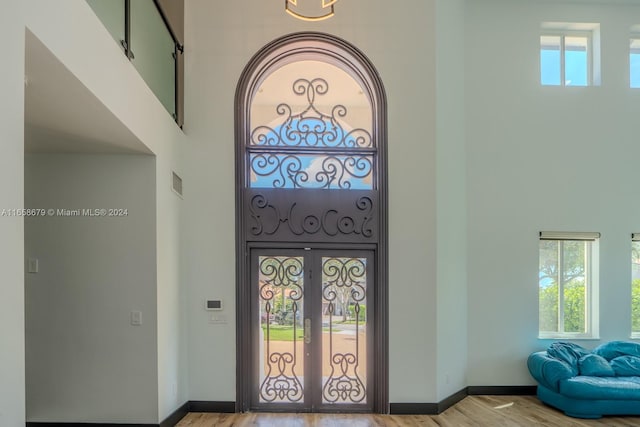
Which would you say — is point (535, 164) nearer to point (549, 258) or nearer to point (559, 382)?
point (549, 258)

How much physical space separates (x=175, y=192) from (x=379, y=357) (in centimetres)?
279

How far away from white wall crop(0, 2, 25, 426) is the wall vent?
8.98 feet

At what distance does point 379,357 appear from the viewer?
511cm

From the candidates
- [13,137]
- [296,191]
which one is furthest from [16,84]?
[296,191]

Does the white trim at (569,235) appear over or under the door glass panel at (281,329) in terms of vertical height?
over

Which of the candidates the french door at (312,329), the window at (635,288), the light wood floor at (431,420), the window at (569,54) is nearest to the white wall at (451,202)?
the light wood floor at (431,420)

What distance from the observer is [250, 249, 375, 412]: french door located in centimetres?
518

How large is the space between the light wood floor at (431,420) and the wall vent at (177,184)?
2.34 meters

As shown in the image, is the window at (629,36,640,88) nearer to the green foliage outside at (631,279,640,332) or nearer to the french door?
the green foliage outside at (631,279,640,332)

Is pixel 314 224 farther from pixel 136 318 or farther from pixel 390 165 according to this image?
pixel 136 318

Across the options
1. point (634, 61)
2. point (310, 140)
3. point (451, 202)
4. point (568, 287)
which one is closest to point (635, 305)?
point (568, 287)

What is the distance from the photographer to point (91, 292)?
13.7 feet

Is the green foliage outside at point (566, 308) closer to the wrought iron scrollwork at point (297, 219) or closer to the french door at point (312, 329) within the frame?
the french door at point (312, 329)

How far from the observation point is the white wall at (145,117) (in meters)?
2.42
